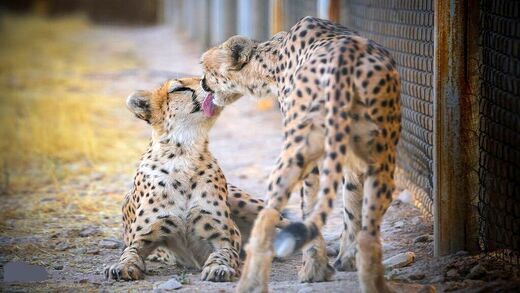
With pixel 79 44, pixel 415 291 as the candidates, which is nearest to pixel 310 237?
pixel 415 291

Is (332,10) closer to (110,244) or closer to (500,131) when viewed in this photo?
(110,244)

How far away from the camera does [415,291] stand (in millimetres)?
3436

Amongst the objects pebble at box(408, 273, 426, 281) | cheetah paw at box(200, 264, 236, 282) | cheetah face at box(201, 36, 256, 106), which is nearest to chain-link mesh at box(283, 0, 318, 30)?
cheetah face at box(201, 36, 256, 106)

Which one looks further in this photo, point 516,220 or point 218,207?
A: point 218,207

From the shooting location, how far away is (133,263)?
3.94 meters

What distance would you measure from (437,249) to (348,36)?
99cm

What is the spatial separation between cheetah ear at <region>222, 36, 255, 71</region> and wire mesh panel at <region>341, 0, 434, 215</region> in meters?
0.99

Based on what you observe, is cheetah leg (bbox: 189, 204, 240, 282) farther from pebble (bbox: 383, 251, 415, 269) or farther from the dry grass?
the dry grass

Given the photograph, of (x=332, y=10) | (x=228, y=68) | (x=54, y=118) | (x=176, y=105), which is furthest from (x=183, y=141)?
(x=54, y=118)

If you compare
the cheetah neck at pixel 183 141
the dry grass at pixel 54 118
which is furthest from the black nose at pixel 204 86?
the dry grass at pixel 54 118

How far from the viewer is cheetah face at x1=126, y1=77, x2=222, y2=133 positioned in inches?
174

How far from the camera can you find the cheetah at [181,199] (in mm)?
4066

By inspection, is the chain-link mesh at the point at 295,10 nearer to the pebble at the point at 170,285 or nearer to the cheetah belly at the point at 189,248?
the cheetah belly at the point at 189,248

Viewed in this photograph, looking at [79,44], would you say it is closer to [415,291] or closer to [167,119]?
[167,119]
